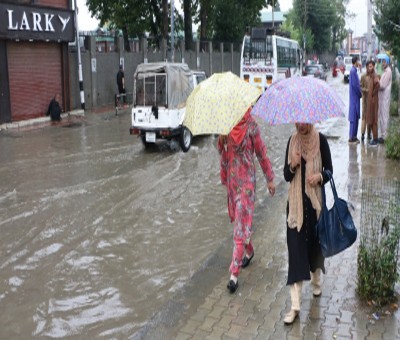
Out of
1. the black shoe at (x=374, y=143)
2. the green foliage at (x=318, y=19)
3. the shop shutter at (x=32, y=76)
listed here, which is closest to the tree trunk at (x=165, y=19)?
the shop shutter at (x=32, y=76)

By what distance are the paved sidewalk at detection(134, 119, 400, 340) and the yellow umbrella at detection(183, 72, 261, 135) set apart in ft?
5.17

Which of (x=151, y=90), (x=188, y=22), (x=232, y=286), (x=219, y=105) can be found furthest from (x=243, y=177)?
(x=188, y=22)

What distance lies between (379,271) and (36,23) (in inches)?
682

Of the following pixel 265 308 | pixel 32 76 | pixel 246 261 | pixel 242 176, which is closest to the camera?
pixel 265 308

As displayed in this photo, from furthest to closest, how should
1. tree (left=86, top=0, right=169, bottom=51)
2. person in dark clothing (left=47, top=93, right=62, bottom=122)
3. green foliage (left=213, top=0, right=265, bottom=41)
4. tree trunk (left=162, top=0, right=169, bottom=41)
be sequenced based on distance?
1. green foliage (left=213, top=0, right=265, bottom=41)
2. tree (left=86, top=0, right=169, bottom=51)
3. tree trunk (left=162, top=0, right=169, bottom=41)
4. person in dark clothing (left=47, top=93, right=62, bottom=122)

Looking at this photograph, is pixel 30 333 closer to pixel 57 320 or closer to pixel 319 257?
pixel 57 320

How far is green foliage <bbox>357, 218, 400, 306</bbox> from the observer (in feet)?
15.4

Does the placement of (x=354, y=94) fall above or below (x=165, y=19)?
below

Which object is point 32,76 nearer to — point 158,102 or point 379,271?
point 158,102

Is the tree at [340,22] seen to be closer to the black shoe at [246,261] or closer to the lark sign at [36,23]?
the lark sign at [36,23]

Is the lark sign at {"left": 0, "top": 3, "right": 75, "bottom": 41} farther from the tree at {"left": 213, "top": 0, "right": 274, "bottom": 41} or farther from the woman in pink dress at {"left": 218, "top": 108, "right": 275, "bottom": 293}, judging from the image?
the tree at {"left": 213, "top": 0, "right": 274, "bottom": 41}

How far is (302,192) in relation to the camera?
4.57 metres

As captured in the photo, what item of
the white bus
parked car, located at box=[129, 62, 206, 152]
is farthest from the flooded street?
the white bus

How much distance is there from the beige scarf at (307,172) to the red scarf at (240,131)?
2.26ft
